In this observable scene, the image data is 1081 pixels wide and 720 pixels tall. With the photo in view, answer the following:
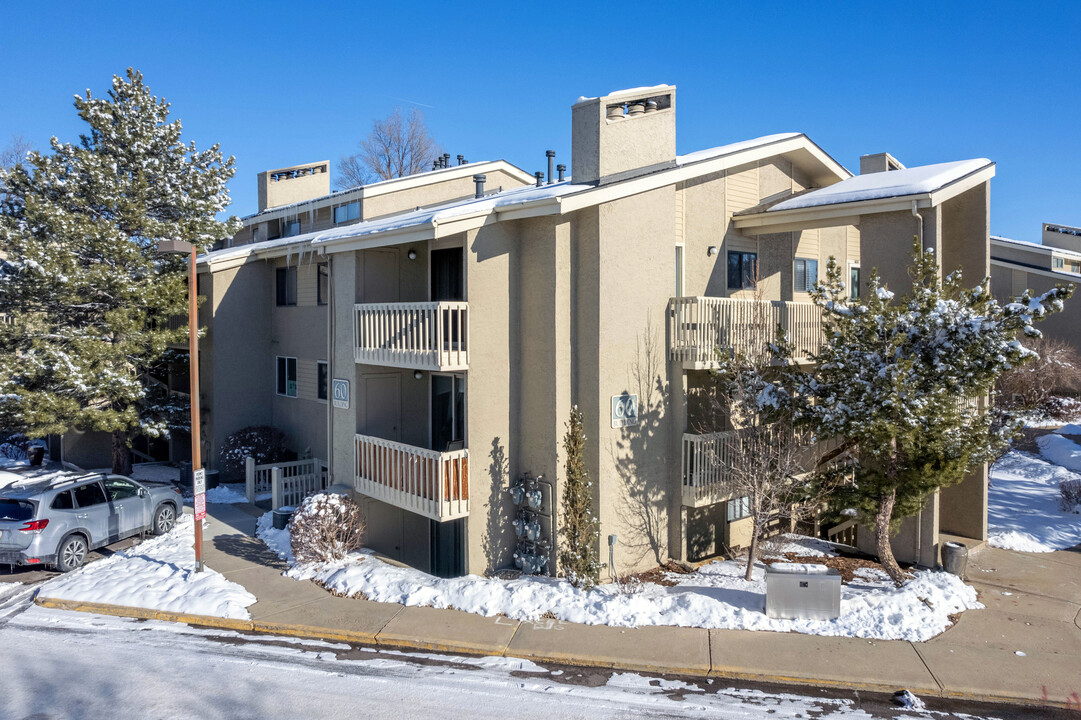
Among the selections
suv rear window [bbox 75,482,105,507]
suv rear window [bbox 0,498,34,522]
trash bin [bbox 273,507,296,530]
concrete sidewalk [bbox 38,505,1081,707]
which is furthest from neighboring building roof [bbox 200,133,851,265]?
suv rear window [bbox 0,498,34,522]

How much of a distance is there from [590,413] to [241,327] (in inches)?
467

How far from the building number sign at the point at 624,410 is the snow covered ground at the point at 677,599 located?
107 inches

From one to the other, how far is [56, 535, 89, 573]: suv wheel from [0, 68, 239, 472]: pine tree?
433 centimetres

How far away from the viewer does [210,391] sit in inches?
727

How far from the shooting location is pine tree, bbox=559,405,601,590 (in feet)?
37.3

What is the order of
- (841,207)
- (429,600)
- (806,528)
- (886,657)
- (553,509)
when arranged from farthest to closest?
(806,528), (841,207), (553,509), (429,600), (886,657)

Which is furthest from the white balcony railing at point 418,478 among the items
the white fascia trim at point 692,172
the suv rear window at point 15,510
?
the suv rear window at point 15,510

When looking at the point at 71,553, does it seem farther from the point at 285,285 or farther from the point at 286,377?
the point at 285,285

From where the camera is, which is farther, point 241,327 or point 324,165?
point 324,165

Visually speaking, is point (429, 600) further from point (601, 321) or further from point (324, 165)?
point (324, 165)

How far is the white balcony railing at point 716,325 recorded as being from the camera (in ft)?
40.4

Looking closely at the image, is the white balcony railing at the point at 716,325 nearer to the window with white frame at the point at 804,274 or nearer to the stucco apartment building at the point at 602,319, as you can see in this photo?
the stucco apartment building at the point at 602,319

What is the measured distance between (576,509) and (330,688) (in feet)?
15.4

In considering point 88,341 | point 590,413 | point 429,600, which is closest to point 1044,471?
point 590,413
